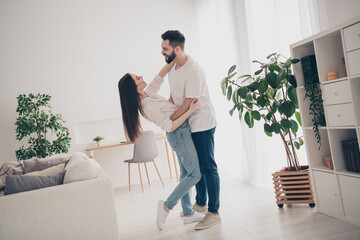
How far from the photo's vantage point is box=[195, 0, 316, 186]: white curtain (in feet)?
10.4

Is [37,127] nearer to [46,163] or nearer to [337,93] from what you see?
[46,163]

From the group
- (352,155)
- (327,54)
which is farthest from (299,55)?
(352,155)

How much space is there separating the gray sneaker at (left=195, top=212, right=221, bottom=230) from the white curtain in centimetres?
106

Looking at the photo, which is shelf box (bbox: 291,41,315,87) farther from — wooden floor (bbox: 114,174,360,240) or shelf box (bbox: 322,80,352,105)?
wooden floor (bbox: 114,174,360,240)

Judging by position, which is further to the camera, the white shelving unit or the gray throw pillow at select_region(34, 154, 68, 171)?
the gray throw pillow at select_region(34, 154, 68, 171)

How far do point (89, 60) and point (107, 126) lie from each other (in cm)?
104

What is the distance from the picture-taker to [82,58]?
210 inches

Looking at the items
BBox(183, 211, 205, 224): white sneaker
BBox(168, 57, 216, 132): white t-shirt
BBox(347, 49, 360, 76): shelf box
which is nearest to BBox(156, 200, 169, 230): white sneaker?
BBox(183, 211, 205, 224): white sneaker

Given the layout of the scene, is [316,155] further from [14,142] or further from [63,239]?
[14,142]

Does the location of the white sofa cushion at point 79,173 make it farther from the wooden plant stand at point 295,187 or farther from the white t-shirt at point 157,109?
the wooden plant stand at point 295,187

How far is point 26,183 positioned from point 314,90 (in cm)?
204

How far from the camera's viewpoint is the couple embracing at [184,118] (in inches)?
102

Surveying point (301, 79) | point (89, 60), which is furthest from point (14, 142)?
point (301, 79)

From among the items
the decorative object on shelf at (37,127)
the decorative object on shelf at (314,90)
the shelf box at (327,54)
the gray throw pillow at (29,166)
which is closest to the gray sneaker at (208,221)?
the decorative object on shelf at (314,90)
